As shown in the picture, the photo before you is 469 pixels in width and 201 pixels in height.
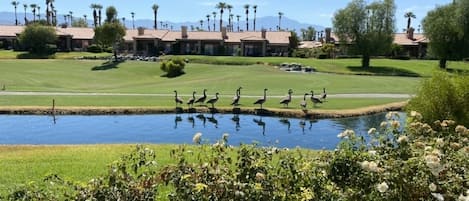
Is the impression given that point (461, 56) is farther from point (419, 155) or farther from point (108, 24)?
point (419, 155)

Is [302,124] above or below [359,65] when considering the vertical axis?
below

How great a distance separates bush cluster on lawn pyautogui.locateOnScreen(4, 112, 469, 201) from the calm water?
17192 mm

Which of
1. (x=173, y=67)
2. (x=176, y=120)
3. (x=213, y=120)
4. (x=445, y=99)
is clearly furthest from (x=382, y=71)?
(x=445, y=99)

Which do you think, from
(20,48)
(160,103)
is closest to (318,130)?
(160,103)

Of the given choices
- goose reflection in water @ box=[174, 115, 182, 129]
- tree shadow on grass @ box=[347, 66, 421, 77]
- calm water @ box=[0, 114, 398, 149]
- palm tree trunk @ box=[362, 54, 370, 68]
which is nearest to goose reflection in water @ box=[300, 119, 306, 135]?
calm water @ box=[0, 114, 398, 149]

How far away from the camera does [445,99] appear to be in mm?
20969

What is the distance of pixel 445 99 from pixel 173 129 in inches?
579

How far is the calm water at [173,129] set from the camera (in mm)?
27078

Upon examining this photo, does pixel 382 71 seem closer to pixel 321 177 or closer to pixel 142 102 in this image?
pixel 142 102

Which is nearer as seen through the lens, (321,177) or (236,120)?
(321,177)

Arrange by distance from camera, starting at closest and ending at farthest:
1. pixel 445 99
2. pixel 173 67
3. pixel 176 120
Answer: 1. pixel 445 99
2. pixel 176 120
3. pixel 173 67

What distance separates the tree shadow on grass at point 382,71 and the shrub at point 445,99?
43723 mm

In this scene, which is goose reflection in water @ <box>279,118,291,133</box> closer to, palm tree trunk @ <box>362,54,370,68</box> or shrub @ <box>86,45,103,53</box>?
palm tree trunk @ <box>362,54,370,68</box>

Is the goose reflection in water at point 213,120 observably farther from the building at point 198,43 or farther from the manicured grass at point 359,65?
the building at point 198,43
